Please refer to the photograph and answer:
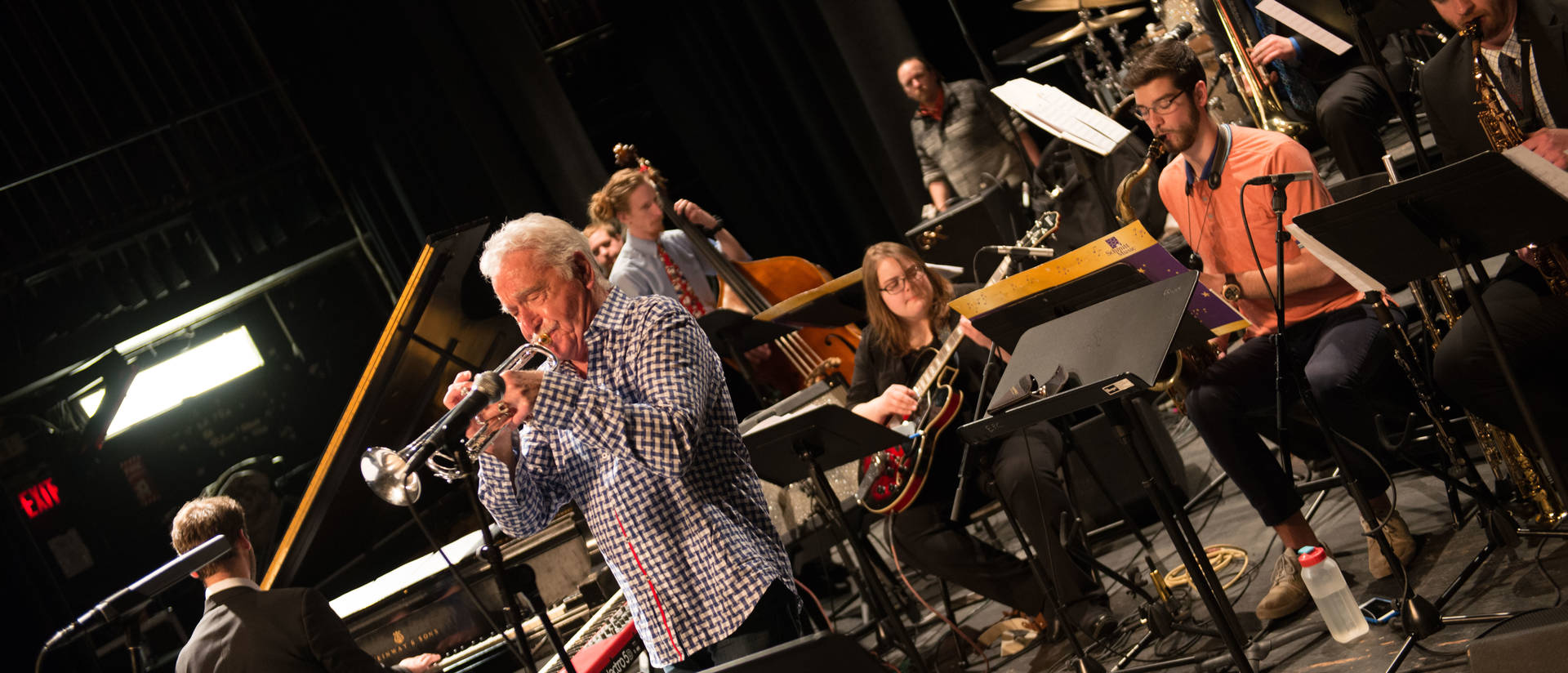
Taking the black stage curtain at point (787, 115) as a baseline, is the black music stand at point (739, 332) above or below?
below

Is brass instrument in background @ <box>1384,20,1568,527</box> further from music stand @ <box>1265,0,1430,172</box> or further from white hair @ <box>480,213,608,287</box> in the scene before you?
white hair @ <box>480,213,608,287</box>

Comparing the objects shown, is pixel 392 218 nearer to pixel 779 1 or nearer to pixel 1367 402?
pixel 779 1

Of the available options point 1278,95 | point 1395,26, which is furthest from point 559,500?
point 1278,95

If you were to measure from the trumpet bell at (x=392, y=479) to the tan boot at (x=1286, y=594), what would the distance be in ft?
7.89

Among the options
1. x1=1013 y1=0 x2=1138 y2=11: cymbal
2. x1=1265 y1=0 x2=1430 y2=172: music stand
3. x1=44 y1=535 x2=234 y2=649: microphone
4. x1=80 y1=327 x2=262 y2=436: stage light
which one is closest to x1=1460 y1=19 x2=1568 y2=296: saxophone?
x1=1265 y1=0 x2=1430 y2=172: music stand

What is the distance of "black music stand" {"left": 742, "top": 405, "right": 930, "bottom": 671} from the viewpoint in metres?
3.21

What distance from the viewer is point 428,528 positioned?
158 inches

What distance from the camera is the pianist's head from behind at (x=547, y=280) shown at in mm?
2268

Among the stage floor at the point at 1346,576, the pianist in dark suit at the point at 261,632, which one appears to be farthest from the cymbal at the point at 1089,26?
the pianist in dark suit at the point at 261,632

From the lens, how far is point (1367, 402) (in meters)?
3.22

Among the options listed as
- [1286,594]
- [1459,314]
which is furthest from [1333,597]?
[1459,314]

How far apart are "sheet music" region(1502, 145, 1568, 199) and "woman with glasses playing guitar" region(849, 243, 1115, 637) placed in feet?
5.89

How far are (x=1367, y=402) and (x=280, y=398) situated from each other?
242 inches

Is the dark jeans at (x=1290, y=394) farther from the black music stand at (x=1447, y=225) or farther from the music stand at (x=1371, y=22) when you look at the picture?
the black music stand at (x=1447, y=225)
